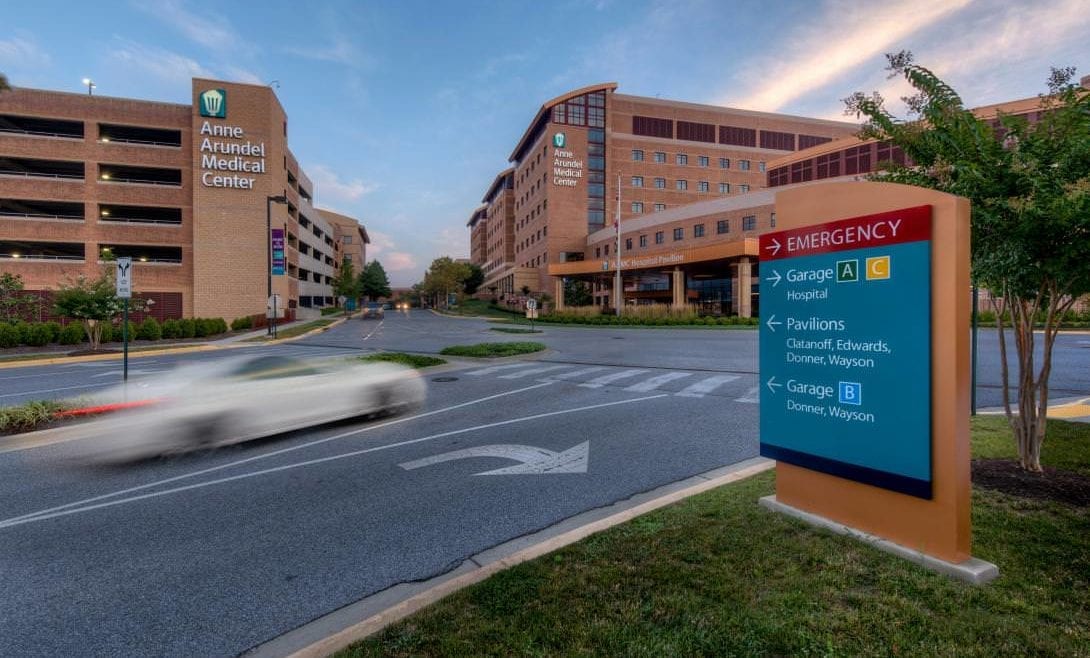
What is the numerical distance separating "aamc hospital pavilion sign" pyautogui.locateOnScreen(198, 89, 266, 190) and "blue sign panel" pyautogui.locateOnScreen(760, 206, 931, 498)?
45.4 metres

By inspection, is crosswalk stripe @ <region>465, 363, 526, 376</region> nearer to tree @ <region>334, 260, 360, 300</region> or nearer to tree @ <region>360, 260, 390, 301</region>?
tree @ <region>334, 260, 360, 300</region>

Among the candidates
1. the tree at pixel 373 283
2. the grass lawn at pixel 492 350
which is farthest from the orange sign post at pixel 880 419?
the tree at pixel 373 283

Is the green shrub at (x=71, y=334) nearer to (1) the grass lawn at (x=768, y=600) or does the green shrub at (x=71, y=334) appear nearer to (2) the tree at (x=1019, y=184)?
(1) the grass lawn at (x=768, y=600)

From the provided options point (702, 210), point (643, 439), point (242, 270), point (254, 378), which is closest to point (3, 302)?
point (242, 270)

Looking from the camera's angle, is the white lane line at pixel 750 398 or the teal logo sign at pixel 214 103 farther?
the teal logo sign at pixel 214 103

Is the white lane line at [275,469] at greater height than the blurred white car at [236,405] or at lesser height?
lesser

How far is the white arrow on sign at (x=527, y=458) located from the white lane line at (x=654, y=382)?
487cm

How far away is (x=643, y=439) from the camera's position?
25.5 ft

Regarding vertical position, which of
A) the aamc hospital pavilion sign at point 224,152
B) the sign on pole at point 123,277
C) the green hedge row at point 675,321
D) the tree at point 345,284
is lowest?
the green hedge row at point 675,321

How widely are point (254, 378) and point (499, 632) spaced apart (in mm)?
6775

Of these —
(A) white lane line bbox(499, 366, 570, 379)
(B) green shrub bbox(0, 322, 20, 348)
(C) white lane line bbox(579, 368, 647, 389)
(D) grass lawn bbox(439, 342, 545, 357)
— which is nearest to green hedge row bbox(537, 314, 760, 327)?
(D) grass lawn bbox(439, 342, 545, 357)

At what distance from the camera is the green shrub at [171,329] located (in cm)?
3067

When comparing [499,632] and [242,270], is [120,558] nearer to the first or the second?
[499,632]

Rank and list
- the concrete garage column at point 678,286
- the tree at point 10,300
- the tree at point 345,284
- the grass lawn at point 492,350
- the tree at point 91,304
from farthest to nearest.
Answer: the tree at point 345,284 → the concrete garage column at point 678,286 → the tree at point 10,300 → the tree at point 91,304 → the grass lawn at point 492,350
